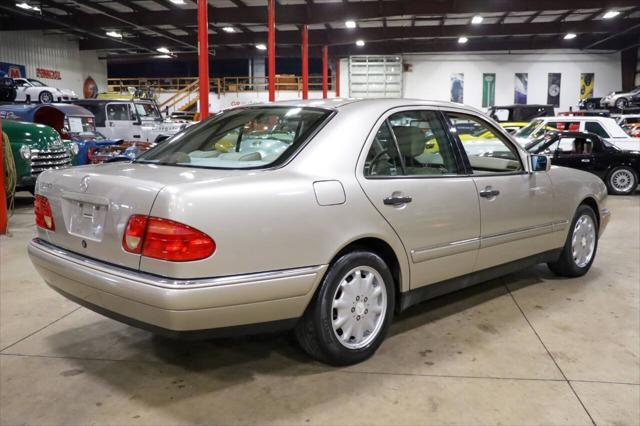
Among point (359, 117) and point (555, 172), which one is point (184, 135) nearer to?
point (359, 117)

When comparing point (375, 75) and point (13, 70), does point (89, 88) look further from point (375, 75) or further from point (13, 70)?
point (375, 75)

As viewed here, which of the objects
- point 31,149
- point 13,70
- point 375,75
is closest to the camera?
point 31,149

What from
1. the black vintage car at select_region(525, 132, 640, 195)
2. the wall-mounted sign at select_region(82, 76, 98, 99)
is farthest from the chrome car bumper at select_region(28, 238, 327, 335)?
the wall-mounted sign at select_region(82, 76, 98, 99)

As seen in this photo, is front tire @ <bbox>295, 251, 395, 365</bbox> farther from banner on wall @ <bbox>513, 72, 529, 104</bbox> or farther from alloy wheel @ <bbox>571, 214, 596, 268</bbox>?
banner on wall @ <bbox>513, 72, 529, 104</bbox>

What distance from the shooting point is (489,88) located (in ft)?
86.9

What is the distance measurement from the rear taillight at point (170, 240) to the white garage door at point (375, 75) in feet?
79.8

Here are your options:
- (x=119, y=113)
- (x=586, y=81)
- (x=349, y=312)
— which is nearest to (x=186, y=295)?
(x=349, y=312)

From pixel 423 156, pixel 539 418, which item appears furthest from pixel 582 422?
pixel 423 156

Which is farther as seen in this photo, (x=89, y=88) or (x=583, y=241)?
(x=89, y=88)

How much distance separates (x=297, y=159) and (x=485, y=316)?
1866 millimetres

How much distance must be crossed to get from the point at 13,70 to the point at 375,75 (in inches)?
605

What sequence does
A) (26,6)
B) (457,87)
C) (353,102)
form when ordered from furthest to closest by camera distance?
1. (457,87)
2. (26,6)
3. (353,102)

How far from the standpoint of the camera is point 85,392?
258 centimetres

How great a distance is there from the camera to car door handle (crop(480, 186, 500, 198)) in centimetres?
336
